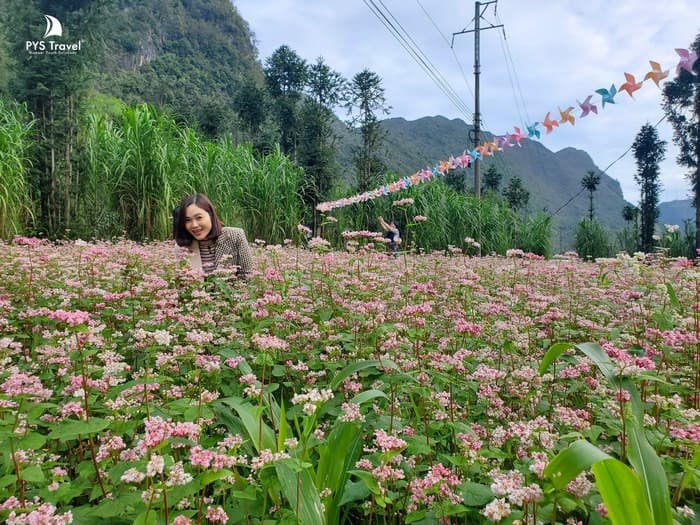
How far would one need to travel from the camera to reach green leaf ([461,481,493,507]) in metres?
1.28

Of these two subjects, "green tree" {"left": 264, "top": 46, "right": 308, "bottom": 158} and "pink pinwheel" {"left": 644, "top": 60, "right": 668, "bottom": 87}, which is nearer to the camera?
"pink pinwheel" {"left": 644, "top": 60, "right": 668, "bottom": 87}

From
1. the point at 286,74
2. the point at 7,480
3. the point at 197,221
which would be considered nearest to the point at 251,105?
the point at 286,74

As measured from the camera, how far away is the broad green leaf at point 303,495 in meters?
1.30

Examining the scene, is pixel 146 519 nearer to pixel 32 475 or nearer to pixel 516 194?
pixel 32 475

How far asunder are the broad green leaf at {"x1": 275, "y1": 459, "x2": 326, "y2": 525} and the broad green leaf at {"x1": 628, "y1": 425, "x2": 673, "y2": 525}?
972mm

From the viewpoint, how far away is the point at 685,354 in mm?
2652

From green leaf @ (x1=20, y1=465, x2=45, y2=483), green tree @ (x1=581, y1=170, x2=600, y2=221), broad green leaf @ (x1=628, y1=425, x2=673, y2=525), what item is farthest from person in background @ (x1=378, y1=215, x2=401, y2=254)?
green tree @ (x1=581, y1=170, x2=600, y2=221)

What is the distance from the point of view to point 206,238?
16.2 feet

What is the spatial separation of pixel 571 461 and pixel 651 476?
1.40ft

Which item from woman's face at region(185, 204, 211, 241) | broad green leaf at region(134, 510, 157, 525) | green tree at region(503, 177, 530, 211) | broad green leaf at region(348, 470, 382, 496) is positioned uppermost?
green tree at region(503, 177, 530, 211)

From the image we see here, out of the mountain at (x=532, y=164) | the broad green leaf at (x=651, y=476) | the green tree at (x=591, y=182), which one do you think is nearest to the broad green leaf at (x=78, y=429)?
the broad green leaf at (x=651, y=476)

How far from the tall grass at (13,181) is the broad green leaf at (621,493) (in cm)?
831

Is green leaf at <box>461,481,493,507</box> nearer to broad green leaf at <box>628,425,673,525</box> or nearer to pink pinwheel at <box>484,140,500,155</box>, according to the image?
broad green leaf at <box>628,425,673,525</box>

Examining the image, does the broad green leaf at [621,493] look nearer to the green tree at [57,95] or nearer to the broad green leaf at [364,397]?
the broad green leaf at [364,397]
